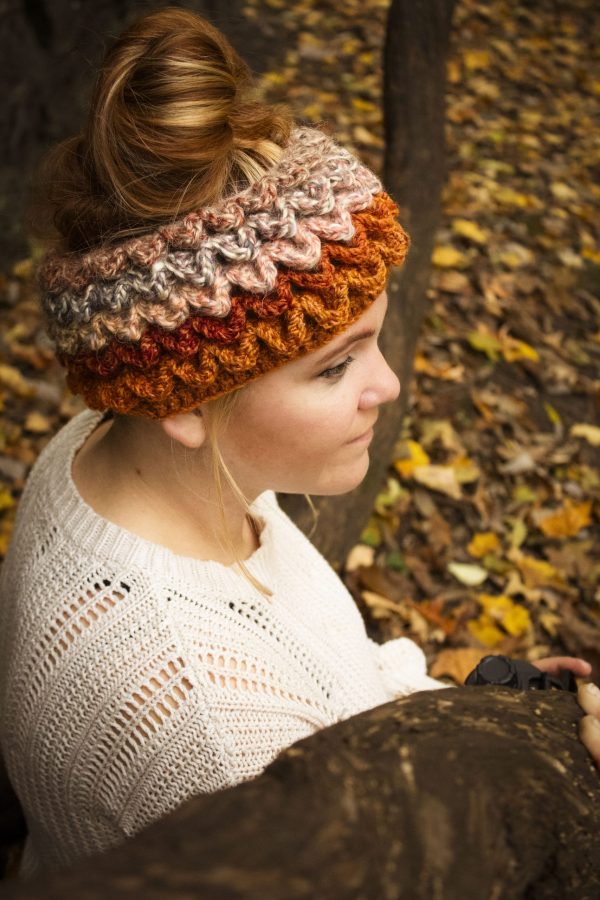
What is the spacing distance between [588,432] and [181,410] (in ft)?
10.5

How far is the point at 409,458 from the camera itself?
3.99 meters

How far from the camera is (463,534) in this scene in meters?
3.74

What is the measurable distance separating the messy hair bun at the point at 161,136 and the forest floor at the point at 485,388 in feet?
1.39

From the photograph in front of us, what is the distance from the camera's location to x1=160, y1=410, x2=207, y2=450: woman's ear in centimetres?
166

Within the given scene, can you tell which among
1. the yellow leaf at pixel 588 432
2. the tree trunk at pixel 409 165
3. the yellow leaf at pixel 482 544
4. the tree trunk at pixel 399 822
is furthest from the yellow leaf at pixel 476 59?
the tree trunk at pixel 399 822

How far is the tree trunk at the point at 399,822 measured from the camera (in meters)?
0.72

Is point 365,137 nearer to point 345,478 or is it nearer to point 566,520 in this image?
point 566,520

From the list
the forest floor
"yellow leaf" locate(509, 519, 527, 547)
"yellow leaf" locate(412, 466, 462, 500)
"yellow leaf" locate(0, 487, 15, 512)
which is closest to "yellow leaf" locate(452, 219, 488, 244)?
the forest floor

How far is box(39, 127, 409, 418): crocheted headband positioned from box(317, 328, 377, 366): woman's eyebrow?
53mm

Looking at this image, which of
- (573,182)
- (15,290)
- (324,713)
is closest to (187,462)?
(324,713)

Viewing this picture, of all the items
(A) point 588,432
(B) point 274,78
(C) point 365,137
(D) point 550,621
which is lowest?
(D) point 550,621

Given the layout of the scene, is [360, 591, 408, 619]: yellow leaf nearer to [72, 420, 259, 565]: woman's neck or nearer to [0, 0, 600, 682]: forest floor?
[0, 0, 600, 682]: forest floor

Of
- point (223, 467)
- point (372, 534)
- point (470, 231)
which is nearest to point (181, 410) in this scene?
point (223, 467)

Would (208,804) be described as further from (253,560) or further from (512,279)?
(512,279)
